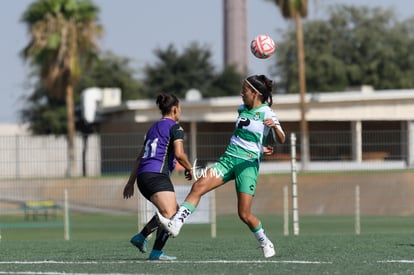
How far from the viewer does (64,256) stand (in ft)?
41.0

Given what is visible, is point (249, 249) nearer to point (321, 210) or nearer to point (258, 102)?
point (258, 102)

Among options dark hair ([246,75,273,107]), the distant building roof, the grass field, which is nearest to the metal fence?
the distant building roof

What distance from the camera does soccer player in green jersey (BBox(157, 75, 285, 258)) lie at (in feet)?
37.6

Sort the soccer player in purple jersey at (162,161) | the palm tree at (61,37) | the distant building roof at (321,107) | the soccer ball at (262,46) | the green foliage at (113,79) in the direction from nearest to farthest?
the soccer player in purple jersey at (162,161)
the soccer ball at (262,46)
the distant building roof at (321,107)
the palm tree at (61,37)
the green foliage at (113,79)

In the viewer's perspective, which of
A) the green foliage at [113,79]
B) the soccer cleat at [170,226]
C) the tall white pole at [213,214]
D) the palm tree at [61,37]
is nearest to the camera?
the soccer cleat at [170,226]

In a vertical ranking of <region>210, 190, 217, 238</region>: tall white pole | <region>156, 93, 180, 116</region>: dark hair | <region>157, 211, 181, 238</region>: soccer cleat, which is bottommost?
<region>210, 190, 217, 238</region>: tall white pole

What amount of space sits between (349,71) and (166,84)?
13139 millimetres

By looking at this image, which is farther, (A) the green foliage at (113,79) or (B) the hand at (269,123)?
(A) the green foliage at (113,79)

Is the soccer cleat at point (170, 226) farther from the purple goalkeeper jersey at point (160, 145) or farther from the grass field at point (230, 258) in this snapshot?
the purple goalkeeper jersey at point (160, 145)

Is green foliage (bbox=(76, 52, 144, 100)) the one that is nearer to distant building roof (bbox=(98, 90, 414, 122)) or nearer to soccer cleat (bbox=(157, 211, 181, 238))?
distant building roof (bbox=(98, 90, 414, 122))

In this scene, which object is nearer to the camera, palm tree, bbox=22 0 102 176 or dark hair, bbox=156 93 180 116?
dark hair, bbox=156 93 180 116

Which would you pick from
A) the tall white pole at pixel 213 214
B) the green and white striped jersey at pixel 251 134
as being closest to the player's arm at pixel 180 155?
the green and white striped jersey at pixel 251 134

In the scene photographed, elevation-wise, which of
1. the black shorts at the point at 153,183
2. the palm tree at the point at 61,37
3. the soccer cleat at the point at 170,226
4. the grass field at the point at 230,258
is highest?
the palm tree at the point at 61,37

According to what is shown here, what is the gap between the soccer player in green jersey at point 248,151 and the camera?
11.5 metres
